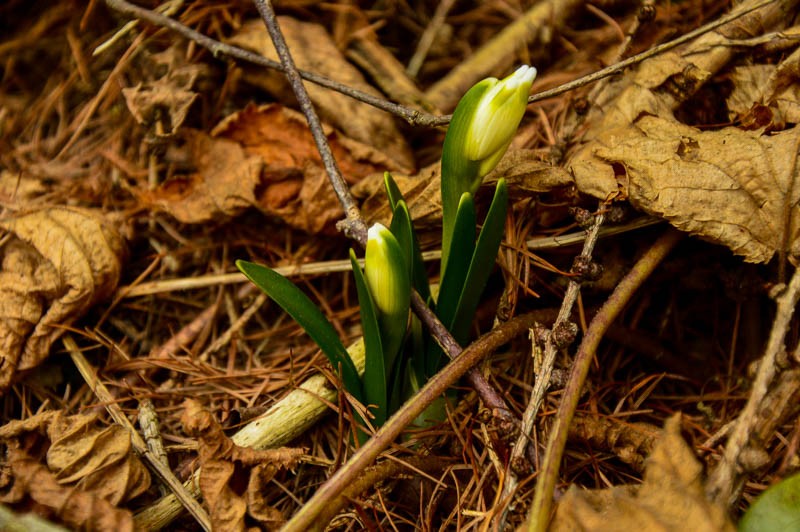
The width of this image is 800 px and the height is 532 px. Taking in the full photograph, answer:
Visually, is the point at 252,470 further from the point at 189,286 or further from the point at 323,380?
the point at 189,286

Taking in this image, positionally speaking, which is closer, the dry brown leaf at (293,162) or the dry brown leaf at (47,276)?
the dry brown leaf at (47,276)

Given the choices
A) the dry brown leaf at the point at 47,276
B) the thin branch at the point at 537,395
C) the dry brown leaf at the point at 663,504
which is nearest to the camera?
the dry brown leaf at the point at 663,504

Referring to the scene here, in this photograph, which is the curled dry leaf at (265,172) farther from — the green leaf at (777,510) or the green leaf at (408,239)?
the green leaf at (777,510)

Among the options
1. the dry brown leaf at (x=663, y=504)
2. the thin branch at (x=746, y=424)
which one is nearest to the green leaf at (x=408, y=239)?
the dry brown leaf at (x=663, y=504)

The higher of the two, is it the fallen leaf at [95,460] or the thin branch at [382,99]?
the thin branch at [382,99]

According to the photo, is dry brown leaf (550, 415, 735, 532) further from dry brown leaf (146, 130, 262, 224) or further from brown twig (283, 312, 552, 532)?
dry brown leaf (146, 130, 262, 224)

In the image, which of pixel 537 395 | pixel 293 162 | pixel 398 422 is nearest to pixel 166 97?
pixel 293 162

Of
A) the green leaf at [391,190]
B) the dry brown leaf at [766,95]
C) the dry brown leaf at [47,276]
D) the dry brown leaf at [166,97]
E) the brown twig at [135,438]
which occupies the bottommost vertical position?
the brown twig at [135,438]

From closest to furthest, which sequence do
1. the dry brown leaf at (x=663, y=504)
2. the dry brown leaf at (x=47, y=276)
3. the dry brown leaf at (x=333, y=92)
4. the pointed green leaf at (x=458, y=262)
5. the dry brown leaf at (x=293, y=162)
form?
the dry brown leaf at (x=663, y=504), the pointed green leaf at (x=458, y=262), the dry brown leaf at (x=47, y=276), the dry brown leaf at (x=293, y=162), the dry brown leaf at (x=333, y=92)

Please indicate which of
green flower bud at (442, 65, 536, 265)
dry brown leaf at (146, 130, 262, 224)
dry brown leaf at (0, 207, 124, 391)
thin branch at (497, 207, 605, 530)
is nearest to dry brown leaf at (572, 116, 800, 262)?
thin branch at (497, 207, 605, 530)
